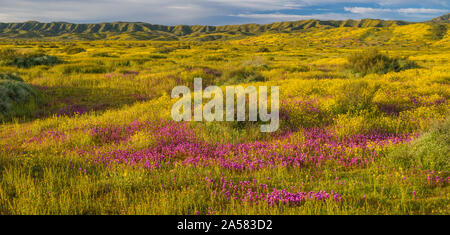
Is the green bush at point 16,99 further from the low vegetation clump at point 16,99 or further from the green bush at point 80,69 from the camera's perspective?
the green bush at point 80,69

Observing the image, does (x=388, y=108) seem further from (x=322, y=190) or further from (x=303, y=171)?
(x=322, y=190)

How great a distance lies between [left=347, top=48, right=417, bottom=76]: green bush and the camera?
71.2ft

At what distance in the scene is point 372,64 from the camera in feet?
72.6

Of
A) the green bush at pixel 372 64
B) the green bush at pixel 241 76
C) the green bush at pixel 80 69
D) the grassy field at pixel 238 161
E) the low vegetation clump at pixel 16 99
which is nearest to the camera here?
the grassy field at pixel 238 161

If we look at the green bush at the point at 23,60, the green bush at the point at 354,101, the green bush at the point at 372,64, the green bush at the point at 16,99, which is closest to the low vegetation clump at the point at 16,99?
the green bush at the point at 16,99

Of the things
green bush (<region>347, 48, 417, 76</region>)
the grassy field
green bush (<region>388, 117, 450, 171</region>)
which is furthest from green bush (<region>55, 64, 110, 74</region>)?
green bush (<region>388, 117, 450, 171</region>)

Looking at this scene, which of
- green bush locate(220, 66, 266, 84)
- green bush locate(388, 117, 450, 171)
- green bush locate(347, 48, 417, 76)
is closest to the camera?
green bush locate(388, 117, 450, 171)

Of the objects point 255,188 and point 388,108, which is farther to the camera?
point 388,108

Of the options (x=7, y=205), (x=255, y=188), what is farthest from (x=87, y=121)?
(x=255, y=188)

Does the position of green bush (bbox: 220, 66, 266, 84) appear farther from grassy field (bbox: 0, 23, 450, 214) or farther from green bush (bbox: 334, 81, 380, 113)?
green bush (bbox: 334, 81, 380, 113)

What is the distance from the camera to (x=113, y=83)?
19781 millimetres

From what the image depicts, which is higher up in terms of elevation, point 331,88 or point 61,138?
point 331,88

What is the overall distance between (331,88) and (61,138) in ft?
36.6

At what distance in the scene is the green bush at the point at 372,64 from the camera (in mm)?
21703
